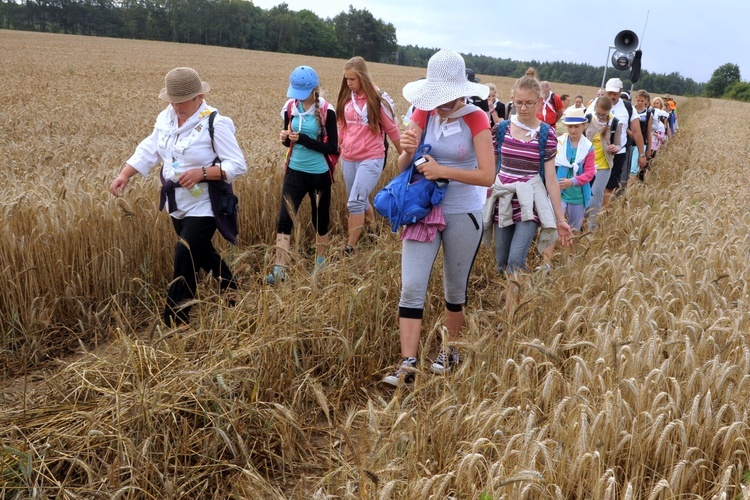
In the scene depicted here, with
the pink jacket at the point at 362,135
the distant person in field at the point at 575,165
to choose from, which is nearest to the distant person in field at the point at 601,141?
the distant person in field at the point at 575,165

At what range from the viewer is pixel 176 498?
2.69 m

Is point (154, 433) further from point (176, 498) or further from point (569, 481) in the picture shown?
point (569, 481)

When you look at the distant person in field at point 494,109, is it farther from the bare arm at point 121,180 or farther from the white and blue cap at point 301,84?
the bare arm at point 121,180

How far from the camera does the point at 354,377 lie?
3.82 meters

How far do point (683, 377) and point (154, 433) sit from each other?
239 cm

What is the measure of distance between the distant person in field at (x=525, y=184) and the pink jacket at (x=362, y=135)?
4.78 ft

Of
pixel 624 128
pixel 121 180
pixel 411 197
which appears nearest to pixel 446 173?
pixel 411 197

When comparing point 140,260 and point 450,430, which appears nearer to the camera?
point 450,430

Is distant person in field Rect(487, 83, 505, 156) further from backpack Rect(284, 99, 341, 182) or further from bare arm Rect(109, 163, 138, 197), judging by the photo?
bare arm Rect(109, 163, 138, 197)

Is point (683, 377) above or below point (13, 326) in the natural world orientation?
above

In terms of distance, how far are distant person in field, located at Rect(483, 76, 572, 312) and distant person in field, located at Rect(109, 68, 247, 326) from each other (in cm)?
187

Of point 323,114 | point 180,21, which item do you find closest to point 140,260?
point 323,114

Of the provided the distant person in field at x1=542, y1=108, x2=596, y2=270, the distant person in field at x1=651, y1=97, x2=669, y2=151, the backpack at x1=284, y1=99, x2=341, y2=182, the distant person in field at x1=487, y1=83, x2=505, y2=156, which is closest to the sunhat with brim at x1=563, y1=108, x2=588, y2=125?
the distant person in field at x1=542, y1=108, x2=596, y2=270

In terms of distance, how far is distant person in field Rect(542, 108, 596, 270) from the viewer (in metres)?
5.88
